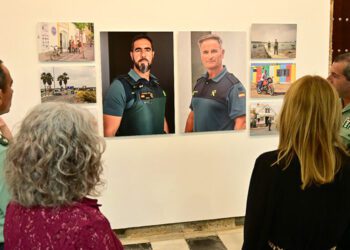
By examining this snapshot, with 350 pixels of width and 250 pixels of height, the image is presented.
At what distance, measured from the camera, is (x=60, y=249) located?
1.02 meters

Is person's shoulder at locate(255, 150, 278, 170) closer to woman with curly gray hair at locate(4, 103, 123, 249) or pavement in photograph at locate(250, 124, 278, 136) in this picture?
woman with curly gray hair at locate(4, 103, 123, 249)

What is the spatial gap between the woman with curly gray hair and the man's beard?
2036 mm

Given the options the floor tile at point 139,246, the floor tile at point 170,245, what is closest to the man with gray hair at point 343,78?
the floor tile at point 170,245

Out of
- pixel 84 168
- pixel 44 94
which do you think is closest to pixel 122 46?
pixel 44 94

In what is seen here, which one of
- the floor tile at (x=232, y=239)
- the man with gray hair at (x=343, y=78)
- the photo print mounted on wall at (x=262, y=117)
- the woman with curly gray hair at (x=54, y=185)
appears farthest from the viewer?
the photo print mounted on wall at (x=262, y=117)

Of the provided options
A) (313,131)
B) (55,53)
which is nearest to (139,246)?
(55,53)

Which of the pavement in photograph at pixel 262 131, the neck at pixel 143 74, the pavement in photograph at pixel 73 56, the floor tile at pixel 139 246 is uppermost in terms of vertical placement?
the pavement in photograph at pixel 73 56

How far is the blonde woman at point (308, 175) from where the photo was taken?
1370 millimetres

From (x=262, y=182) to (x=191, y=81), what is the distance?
1863 millimetres

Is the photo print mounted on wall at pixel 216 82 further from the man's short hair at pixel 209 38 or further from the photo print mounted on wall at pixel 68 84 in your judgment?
the photo print mounted on wall at pixel 68 84

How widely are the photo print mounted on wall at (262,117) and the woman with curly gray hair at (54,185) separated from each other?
2.48 meters

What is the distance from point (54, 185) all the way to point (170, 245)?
230cm

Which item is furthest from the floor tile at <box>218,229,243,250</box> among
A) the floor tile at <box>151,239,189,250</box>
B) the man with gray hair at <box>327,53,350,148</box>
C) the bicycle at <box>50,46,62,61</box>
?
the bicycle at <box>50,46,62,61</box>

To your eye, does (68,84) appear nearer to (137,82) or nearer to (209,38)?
(137,82)
